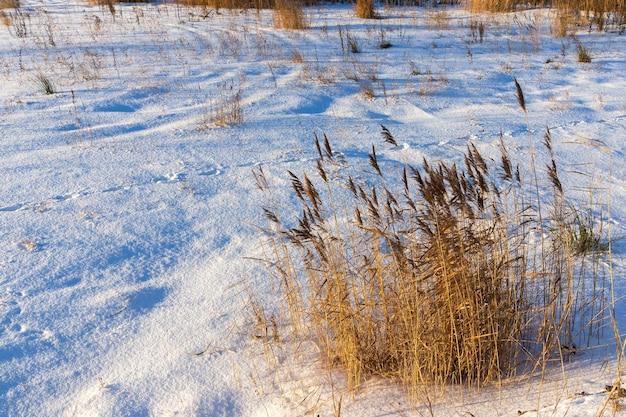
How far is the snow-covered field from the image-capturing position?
92.0 inches

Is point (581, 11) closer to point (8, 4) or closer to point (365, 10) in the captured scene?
point (365, 10)

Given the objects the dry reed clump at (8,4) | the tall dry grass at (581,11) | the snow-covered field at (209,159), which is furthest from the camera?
the dry reed clump at (8,4)

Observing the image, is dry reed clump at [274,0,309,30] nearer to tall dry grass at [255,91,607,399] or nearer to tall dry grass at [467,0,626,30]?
tall dry grass at [467,0,626,30]

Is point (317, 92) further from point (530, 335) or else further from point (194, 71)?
point (530, 335)

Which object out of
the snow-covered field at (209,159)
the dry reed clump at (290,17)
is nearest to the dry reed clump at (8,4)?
the snow-covered field at (209,159)

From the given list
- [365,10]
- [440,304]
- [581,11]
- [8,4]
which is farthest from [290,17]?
[440,304]

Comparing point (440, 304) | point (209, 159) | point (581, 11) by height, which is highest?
point (581, 11)

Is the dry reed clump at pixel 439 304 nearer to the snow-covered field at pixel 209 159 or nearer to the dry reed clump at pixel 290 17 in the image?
the snow-covered field at pixel 209 159

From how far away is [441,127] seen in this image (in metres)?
5.36

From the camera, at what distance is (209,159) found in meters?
4.50

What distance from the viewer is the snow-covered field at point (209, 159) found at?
2.34m

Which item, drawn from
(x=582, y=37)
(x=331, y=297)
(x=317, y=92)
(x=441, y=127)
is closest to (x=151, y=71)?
(x=317, y=92)

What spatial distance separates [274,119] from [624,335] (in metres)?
3.76

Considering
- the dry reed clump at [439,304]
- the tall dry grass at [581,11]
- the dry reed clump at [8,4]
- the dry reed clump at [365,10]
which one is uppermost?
the dry reed clump at [8,4]
